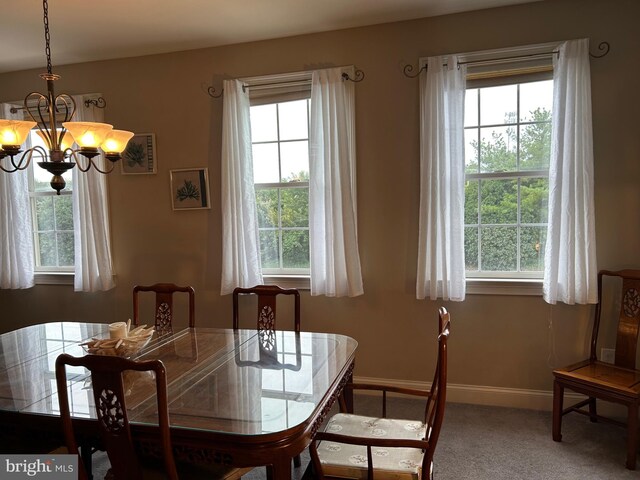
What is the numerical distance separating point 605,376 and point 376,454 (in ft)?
5.08

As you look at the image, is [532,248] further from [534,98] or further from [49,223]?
[49,223]

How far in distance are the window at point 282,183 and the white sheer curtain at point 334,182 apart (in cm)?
24

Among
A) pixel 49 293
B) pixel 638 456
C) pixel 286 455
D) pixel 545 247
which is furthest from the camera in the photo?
pixel 49 293

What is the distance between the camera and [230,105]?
329 cm

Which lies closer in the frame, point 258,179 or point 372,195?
point 372,195

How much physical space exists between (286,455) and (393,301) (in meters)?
1.94

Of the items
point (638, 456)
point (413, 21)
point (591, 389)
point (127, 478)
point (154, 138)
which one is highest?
point (413, 21)

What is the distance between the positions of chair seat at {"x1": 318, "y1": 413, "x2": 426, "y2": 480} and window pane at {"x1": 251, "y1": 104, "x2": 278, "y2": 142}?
221 centimetres

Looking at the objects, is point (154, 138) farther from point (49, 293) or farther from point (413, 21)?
point (413, 21)

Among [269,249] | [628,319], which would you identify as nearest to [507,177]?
[628,319]

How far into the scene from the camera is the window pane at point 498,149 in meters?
2.98

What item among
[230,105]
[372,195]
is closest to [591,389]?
[372,195]

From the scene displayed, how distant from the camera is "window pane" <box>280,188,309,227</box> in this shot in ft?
11.2

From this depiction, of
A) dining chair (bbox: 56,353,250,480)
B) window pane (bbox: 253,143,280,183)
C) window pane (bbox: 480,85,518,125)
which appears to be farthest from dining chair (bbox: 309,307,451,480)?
window pane (bbox: 253,143,280,183)
